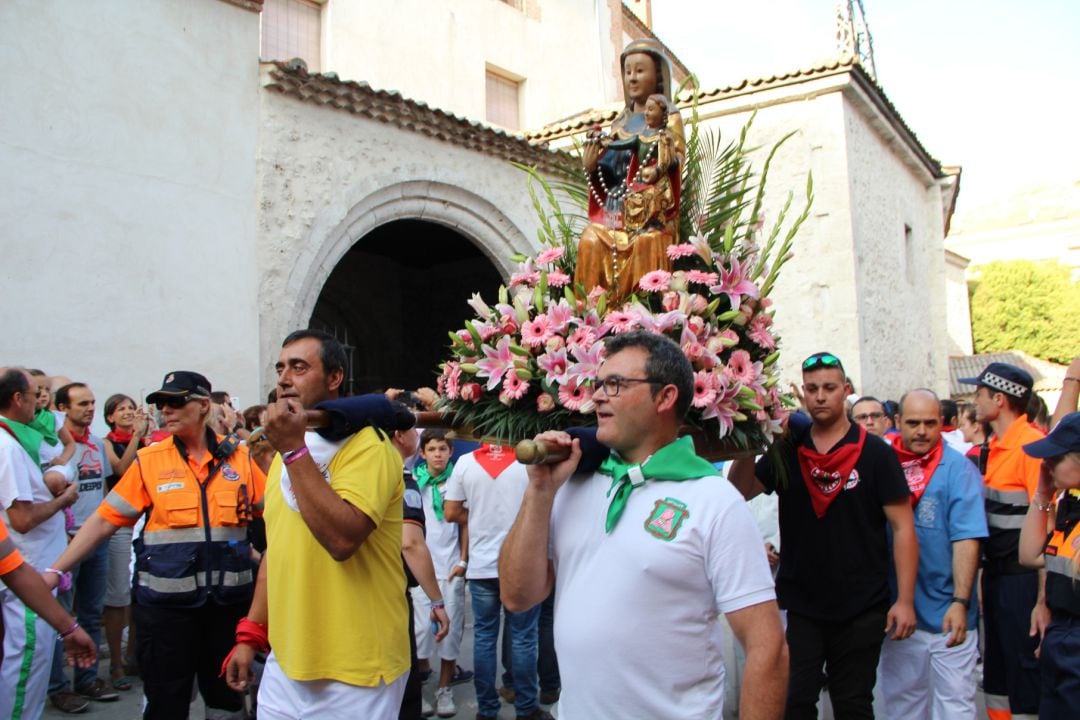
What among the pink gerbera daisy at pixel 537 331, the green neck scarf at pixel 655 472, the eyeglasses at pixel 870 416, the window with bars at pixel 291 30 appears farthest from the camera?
the window with bars at pixel 291 30

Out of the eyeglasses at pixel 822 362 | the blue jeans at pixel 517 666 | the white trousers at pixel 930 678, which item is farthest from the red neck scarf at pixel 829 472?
the blue jeans at pixel 517 666

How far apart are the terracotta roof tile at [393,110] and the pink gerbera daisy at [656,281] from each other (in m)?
5.61

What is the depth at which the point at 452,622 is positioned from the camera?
663 cm

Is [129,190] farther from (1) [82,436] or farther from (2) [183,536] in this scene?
(2) [183,536]

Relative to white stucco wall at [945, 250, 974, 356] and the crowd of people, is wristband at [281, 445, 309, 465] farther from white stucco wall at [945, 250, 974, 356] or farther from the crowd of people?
white stucco wall at [945, 250, 974, 356]

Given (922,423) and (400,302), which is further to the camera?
(400,302)

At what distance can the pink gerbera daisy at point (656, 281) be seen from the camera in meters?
3.46

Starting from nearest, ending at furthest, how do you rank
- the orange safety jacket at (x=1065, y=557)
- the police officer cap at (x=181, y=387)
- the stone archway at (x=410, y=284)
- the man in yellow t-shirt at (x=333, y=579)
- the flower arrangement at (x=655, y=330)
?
the man in yellow t-shirt at (x=333, y=579) < the flower arrangement at (x=655, y=330) < the orange safety jacket at (x=1065, y=557) < the police officer cap at (x=181, y=387) < the stone archway at (x=410, y=284)

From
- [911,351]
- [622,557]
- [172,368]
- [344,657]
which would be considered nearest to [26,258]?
[172,368]

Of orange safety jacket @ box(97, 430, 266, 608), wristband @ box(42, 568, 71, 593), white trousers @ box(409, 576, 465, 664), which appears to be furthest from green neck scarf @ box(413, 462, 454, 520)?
wristband @ box(42, 568, 71, 593)

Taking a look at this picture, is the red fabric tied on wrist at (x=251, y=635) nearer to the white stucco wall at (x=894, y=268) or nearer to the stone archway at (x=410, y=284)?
the stone archway at (x=410, y=284)

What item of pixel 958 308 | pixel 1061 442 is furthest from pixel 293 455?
pixel 958 308

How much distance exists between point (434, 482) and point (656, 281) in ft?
13.2

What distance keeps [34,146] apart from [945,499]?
7944 mm
